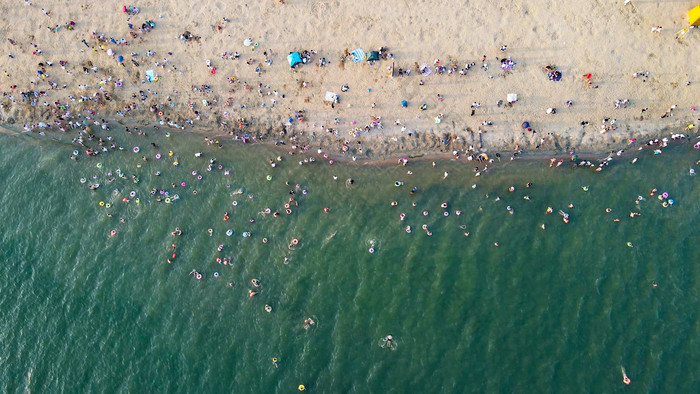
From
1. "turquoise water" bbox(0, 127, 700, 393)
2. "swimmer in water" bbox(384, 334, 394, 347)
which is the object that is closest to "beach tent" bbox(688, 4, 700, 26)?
"turquoise water" bbox(0, 127, 700, 393)

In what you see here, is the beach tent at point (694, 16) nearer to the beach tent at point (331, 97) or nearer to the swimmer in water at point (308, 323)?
the beach tent at point (331, 97)

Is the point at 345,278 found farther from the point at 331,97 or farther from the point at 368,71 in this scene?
the point at 368,71

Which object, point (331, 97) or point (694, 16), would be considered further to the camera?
point (331, 97)

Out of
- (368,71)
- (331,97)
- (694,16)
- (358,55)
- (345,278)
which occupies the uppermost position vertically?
(694,16)

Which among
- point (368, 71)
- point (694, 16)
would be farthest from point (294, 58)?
point (694, 16)

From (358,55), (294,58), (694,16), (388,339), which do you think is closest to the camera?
(388,339)

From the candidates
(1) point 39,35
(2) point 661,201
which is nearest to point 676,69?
(2) point 661,201
